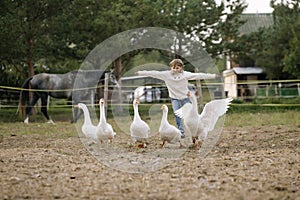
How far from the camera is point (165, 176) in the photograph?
5156mm

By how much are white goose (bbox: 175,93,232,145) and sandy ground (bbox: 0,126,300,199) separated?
0.28 meters

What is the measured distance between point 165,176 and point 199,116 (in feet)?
7.89

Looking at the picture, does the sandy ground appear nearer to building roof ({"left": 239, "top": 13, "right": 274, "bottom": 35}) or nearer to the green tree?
the green tree

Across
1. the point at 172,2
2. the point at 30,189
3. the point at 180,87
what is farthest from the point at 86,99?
the point at 30,189

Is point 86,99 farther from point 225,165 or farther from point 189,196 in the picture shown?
point 189,196

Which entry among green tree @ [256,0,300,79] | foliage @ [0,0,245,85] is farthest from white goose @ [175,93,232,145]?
green tree @ [256,0,300,79]

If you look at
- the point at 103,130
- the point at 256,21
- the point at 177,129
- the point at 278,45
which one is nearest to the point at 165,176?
the point at 177,129

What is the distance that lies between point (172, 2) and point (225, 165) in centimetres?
1521

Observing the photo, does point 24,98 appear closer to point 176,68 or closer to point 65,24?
point 65,24

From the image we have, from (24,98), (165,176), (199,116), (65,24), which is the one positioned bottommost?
(165,176)

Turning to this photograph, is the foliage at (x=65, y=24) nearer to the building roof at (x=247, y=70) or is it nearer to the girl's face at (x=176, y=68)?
the girl's face at (x=176, y=68)

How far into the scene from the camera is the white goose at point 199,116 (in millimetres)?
7262

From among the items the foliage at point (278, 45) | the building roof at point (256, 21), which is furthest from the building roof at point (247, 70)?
the building roof at point (256, 21)

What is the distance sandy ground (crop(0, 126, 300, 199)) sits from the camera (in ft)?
14.4
